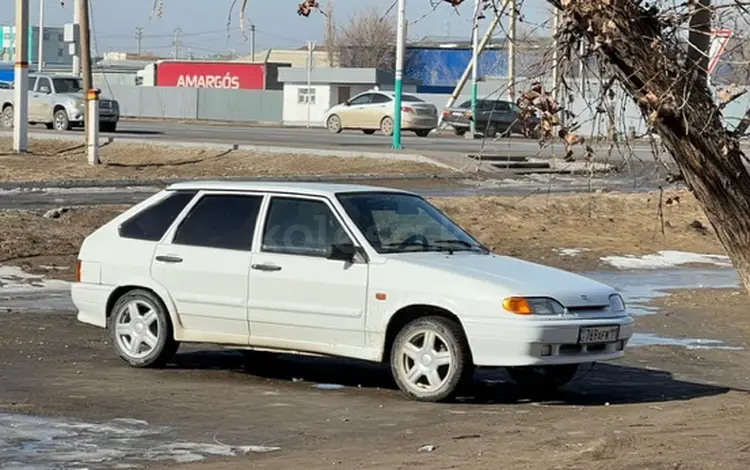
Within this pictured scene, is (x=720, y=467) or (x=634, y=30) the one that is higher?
(x=634, y=30)

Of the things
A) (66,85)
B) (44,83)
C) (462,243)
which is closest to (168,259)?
(462,243)

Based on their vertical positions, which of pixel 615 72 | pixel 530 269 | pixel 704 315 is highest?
pixel 615 72

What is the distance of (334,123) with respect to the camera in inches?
2175

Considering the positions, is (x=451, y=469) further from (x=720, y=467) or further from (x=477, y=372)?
(x=477, y=372)

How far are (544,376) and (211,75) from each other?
7807 cm

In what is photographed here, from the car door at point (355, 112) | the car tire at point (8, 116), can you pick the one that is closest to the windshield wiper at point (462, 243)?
the car tire at point (8, 116)

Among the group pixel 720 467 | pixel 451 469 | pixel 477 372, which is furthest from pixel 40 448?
pixel 477 372

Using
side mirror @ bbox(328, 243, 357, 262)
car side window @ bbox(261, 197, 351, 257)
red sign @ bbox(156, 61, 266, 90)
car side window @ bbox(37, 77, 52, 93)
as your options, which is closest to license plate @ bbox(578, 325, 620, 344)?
side mirror @ bbox(328, 243, 357, 262)

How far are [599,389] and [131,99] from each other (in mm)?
71149

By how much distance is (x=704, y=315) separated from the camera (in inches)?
632

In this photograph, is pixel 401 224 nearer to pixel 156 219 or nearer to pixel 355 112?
pixel 156 219

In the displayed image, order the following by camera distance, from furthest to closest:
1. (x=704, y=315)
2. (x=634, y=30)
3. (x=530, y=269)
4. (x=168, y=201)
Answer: (x=704, y=315)
(x=168, y=201)
(x=530, y=269)
(x=634, y=30)

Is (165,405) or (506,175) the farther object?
(506,175)

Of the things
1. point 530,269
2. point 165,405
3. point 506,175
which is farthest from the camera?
point 506,175
